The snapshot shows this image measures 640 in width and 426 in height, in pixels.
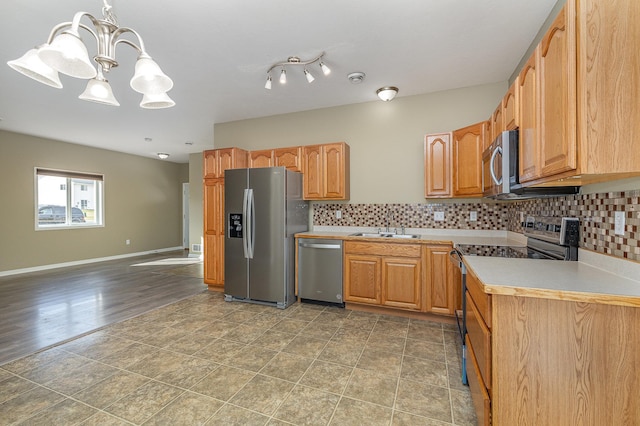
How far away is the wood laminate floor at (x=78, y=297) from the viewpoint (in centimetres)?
279

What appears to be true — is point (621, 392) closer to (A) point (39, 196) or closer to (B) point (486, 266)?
(B) point (486, 266)

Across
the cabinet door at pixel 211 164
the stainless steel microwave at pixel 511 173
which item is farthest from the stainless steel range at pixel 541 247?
the cabinet door at pixel 211 164

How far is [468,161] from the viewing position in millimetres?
3002

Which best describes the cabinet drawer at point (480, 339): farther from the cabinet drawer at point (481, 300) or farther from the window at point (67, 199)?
the window at point (67, 199)

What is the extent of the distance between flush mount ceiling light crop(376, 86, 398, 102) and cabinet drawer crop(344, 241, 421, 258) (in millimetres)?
1763

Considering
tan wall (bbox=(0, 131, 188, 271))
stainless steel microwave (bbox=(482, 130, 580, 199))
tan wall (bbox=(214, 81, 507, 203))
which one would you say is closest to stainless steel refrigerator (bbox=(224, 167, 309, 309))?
tan wall (bbox=(214, 81, 507, 203))

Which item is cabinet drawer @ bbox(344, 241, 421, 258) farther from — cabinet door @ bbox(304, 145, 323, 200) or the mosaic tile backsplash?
cabinet door @ bbox(304, 145, 323, 200)

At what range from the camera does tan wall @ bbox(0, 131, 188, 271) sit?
17.2 feet

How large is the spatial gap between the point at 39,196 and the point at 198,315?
5.04 meters

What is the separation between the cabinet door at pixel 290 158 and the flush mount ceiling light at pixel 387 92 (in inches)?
48.2

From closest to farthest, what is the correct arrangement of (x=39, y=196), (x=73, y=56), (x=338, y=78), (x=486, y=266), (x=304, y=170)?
(x=73, y=56) < (x=486, y=266) < (x=338, y=78) < (x=304, y=170) < (x=39, y=196)

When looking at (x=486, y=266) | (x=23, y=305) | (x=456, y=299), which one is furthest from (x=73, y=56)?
(x=23, y=305)

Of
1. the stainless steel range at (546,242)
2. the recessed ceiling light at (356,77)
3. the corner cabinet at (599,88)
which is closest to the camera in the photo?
the corner cabinet at (599,88)

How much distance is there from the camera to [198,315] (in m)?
3.29
